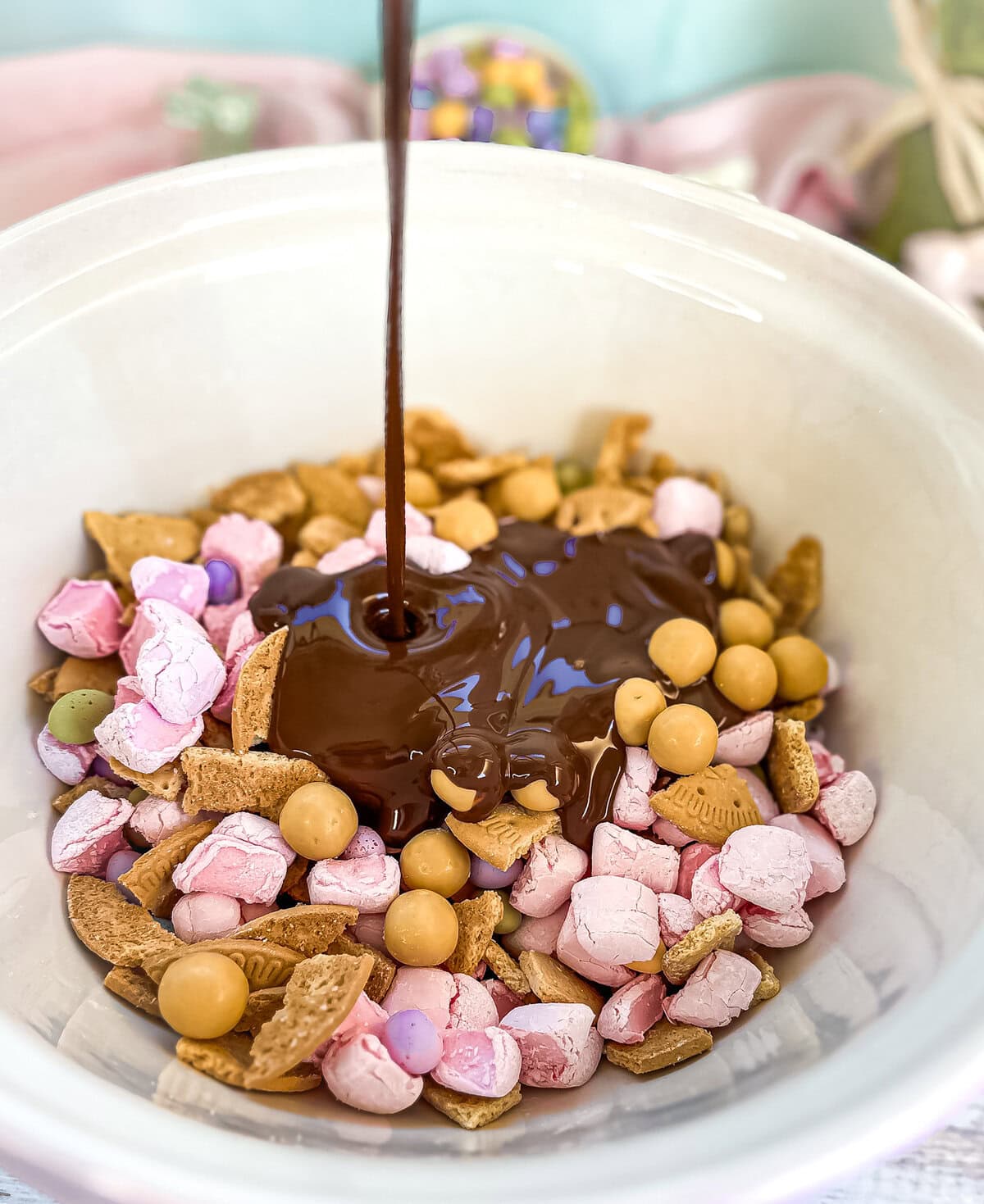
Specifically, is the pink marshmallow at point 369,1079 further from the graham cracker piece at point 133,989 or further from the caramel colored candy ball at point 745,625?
the caramel colored candy ball at point 745,625

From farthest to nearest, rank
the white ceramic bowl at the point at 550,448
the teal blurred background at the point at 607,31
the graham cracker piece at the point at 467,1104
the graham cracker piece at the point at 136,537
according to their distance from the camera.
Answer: the teal blurred background at the point at 607,31 → the graham cracker piece at the point at 136,537 → the graham cracker piece at the point at 467,1104 → the white ceramic bowl at the point at 550,448

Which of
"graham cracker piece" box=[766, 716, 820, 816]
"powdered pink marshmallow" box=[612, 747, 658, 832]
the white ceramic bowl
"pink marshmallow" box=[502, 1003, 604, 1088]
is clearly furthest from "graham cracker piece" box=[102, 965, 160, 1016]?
"graham cracker piece" box=[766, 716, 820, 816]

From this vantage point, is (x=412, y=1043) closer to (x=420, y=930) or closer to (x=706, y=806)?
(x=420, y=930)

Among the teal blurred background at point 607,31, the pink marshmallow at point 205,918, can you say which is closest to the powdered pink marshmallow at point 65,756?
the pink marshmallow at point 205,918

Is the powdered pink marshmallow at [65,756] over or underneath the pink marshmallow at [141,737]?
underneath

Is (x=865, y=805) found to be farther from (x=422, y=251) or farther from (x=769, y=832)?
(x=422, y=251)

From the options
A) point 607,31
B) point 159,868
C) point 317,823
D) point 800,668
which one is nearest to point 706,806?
point 800,668

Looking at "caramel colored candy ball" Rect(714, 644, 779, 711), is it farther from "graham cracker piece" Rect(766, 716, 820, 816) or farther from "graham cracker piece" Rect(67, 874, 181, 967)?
"graham cracker piece" Rect(67, 874, 181, 967)
